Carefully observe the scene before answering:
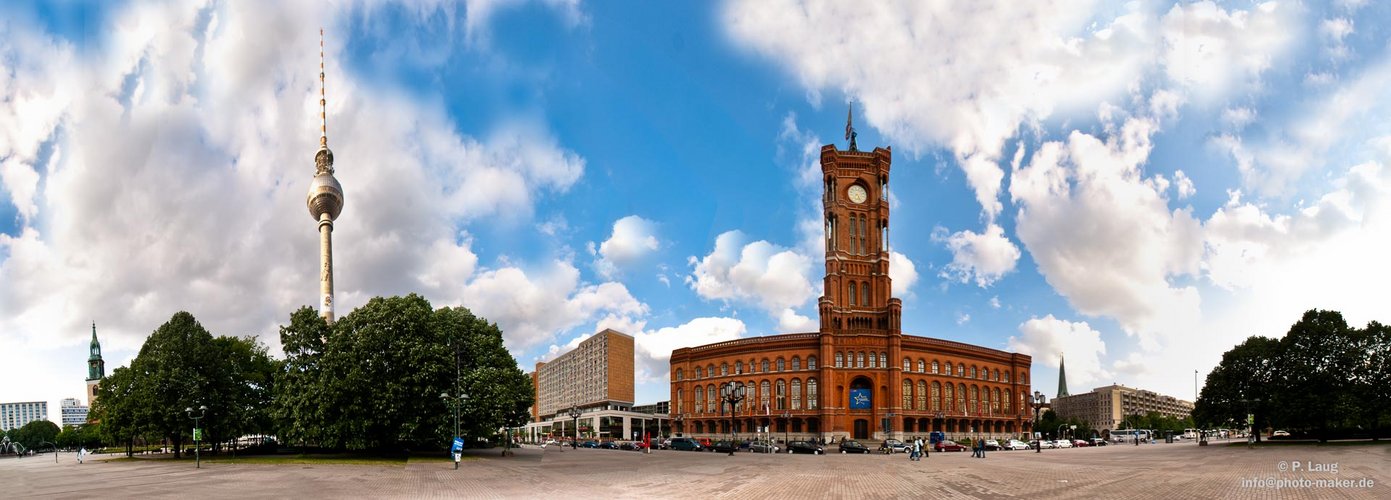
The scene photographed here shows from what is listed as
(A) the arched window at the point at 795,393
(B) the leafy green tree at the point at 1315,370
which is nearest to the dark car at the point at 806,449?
(A) the arched window at the point at 795,393

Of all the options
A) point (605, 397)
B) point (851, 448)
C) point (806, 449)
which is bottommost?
point (605, 397)

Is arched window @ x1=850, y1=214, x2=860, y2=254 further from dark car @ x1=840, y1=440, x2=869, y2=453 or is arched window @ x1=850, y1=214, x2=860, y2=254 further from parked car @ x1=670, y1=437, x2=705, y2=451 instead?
dark car @ x1=840, y1=440, x2=869, y2=453

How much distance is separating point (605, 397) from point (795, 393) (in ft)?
236

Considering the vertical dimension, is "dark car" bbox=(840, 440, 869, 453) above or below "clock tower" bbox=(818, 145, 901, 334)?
below

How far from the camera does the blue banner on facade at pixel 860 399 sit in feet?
329

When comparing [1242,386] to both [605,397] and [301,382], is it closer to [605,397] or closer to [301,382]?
[301,382]

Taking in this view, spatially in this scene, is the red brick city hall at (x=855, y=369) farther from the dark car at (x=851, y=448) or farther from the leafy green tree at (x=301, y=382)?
the leafy green tree at (x=301, y=382)

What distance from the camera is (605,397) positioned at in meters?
166

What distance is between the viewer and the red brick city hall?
329ft

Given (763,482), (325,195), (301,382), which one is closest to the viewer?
(763,482)

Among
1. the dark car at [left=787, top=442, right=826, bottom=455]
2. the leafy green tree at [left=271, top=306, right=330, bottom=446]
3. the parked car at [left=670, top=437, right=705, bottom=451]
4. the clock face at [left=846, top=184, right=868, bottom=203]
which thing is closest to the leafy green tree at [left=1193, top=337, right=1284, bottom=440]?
the dark car at [left=787, top=442, right=826, bottom=455]

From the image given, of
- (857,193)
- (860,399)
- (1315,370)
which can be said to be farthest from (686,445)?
(1315,370)

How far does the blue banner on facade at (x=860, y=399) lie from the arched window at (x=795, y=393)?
6.88 metres

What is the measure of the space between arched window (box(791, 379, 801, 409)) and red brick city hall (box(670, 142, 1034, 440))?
0.14 meters
